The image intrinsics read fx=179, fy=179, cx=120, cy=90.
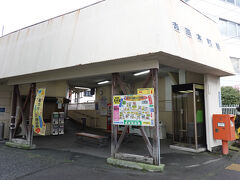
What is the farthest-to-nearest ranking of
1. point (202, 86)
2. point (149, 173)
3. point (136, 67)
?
1. point (202, 86)
2. point (136, 67)
3. point (149, 173)

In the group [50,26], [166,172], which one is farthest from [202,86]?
[50,26]

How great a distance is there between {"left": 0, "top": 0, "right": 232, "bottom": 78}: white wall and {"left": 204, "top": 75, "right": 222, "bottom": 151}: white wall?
77cm

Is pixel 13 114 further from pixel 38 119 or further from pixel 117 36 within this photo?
pixel 117 36

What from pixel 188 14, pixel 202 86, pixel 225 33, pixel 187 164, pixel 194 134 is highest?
pixel 225 33

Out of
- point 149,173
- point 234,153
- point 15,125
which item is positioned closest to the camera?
point 149,173

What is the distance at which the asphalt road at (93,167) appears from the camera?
458 cm

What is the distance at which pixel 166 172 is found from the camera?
4.82m

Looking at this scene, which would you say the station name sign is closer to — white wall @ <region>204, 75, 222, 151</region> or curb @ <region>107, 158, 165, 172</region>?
curb @ <region>107, 158, 165, 172</region>

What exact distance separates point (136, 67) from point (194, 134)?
4.18 metres

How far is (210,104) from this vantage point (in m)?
6.94

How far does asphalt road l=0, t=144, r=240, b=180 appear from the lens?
4.58 m

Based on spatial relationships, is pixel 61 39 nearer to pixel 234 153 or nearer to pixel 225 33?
pixel 234 153

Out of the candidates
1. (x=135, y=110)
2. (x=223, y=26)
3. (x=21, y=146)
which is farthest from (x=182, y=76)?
(x=223, y=26)

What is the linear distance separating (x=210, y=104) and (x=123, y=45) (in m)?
4.35
